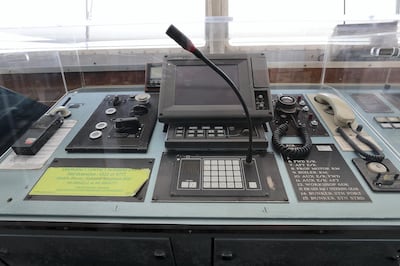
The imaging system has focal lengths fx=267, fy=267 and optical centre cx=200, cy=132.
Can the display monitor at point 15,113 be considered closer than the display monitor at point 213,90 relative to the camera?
No

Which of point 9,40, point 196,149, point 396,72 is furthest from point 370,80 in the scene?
point 9,40

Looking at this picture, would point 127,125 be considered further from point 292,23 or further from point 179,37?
point 292,23

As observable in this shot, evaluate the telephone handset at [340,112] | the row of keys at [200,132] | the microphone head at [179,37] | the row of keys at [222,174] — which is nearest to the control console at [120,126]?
the row of keys at [200,132]

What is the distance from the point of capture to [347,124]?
958mm

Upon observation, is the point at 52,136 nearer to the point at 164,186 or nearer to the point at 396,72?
the point at 164,186

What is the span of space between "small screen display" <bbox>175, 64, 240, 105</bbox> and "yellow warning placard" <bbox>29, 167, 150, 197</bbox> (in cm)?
29

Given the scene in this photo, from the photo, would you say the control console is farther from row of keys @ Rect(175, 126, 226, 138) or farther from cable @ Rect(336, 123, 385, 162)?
cable @ Rect(336, 123, 385, 162)

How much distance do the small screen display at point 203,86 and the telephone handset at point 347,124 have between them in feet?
1.26

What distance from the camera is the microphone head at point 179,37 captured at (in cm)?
62

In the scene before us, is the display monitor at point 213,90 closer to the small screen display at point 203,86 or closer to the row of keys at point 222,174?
the small screen display at point 203,86

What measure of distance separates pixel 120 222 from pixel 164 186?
151 mm

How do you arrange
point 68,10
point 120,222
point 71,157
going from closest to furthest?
point 120,222 → point 71,157 → point 68,10

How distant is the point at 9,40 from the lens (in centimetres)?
117

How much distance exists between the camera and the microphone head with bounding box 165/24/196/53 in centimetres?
62
